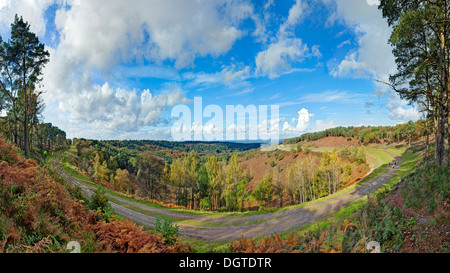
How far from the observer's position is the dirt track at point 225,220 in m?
16.5

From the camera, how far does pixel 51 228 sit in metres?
4.62

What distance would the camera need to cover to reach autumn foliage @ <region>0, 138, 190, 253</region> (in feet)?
13.2

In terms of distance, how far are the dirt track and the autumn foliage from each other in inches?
420

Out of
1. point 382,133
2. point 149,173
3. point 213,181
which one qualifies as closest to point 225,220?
point 213,181

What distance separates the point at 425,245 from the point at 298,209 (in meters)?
22.0

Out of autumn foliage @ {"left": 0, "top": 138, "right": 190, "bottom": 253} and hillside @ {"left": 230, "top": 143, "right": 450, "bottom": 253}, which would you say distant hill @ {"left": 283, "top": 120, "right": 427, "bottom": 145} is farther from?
autumn foliage @ {"left": 0, "top": 138, "right": 190, "bottom": 253}

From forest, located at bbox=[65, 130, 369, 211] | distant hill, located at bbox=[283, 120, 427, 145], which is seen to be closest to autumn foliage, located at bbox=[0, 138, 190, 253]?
forest, located at bbox=[65, 130, 369, 211]

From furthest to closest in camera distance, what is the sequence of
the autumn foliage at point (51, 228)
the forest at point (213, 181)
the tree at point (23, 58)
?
the forest at point (213, 181)
the tree at point (23, 58)
the autumn foliage at point (51, 228)

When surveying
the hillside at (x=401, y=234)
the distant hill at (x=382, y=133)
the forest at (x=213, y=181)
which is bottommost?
the forest at (x=213, y=181)

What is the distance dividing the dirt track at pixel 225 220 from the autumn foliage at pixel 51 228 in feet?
35.0

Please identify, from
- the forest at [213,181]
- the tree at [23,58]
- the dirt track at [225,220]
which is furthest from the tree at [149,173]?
the tree at [23,58]

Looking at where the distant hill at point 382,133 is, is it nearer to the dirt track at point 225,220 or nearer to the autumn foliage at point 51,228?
the dirt track at point 225,220

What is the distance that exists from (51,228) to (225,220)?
17898 mm
